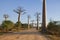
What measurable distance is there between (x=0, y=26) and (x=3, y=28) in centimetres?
181

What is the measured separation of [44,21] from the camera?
33.0 metres

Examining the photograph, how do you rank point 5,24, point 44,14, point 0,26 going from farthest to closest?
point 0,26 → point 5,24 → point 44,14

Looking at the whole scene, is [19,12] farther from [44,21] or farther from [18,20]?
[44,21]

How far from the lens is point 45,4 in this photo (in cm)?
3341

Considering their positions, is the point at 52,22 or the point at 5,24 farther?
the point at 5,24

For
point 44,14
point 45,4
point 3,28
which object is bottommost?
point 3,28

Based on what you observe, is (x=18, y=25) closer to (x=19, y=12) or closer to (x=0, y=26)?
(x=19, y=12)

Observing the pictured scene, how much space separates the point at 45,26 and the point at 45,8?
3988 millimetres

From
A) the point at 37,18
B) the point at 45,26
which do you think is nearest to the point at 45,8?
the point at 45,26

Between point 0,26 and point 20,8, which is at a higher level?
point 20,8

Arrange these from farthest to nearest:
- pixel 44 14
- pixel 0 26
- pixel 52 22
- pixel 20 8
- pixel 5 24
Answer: pixel 20 8 → pixel 0 26 → pixel 5 24 → pixel 44 14 → pixel 52 22

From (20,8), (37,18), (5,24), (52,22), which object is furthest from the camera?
(37,18)

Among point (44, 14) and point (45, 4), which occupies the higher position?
point (45, 4)

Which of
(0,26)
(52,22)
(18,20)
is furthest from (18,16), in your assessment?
(52,22)
